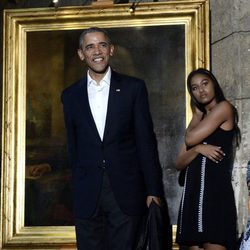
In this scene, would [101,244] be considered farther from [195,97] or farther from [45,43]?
[45,43]

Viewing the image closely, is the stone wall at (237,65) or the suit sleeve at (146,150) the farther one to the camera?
the stone wall at (237,65)

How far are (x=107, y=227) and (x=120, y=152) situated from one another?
0.46 metres

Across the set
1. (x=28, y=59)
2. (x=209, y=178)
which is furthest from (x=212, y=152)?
(x=28, y=59)

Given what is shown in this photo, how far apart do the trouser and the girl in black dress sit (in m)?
0.61

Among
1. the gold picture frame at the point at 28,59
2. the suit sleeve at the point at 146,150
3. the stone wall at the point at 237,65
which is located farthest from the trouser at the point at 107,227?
the gold picture frame at the point at 28,59

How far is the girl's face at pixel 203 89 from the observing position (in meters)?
4.36

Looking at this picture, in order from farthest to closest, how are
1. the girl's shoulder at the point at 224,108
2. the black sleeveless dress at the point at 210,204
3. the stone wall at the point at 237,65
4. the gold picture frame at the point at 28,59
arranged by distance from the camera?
the gold picture frame at the point at 28,59, the stone wall at the point at 237,65, the girl's shoulder at the point at 224,108, the black sleeveless dress at the point at 210,204

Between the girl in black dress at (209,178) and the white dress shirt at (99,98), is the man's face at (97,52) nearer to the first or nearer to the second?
the white dress shirt at (99,98)

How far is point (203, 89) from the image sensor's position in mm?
Result: 4363

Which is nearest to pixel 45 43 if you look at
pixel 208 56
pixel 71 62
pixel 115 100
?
pixel 71 62

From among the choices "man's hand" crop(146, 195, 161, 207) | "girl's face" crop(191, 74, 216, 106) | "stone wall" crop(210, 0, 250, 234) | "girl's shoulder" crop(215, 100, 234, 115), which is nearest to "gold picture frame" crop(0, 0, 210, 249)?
"stone wall" crop(210, 0, 250, 234)

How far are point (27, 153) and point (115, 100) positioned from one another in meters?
1.74

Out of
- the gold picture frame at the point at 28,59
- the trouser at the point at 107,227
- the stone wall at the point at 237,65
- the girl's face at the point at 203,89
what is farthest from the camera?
the gold picture frame at the point at 28,59

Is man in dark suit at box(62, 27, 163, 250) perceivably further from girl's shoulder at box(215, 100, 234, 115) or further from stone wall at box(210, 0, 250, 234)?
stone wall at box(210, 0, 250, 234)
